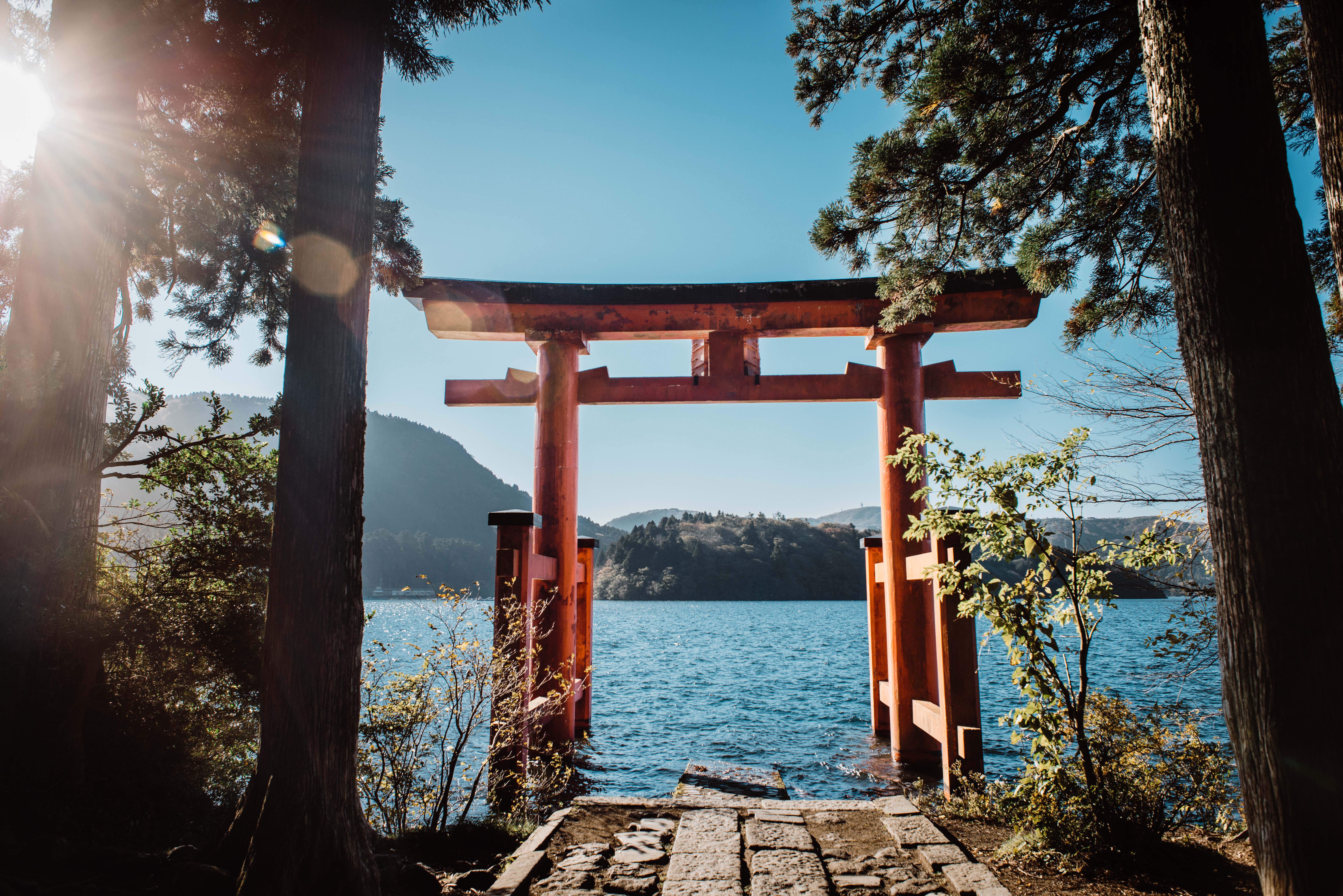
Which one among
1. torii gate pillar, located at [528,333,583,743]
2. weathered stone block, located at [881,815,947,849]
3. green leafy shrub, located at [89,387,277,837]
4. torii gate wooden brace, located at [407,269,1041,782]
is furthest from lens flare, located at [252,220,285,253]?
weathered stone block, located at [881,815,947,849]

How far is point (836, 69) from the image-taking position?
388cm

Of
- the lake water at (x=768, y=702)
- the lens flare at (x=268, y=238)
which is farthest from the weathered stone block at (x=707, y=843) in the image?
the lens flare at (x=268, y=238)

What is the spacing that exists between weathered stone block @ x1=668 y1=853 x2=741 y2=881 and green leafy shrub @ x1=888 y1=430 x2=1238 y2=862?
4.56 ft

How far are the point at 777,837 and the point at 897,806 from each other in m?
0.99

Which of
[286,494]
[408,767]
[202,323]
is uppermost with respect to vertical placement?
[202,323]

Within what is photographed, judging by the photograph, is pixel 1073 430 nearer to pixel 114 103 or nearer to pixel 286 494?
pixel 286 494

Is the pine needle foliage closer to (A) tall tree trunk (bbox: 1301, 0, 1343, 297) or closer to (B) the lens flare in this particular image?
(A) tall tree trunk (bbox: 1301, 0, 1343, 297)

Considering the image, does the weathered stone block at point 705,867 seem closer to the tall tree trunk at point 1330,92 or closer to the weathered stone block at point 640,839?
the weathered stone block at point 640,839

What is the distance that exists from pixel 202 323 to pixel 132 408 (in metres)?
1.25

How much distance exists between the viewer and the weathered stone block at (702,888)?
9.20 ft

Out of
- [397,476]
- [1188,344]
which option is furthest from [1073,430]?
[397,476]

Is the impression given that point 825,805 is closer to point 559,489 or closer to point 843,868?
point 843,868

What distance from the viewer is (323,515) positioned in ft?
9.26

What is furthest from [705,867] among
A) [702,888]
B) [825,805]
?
[825,805]
